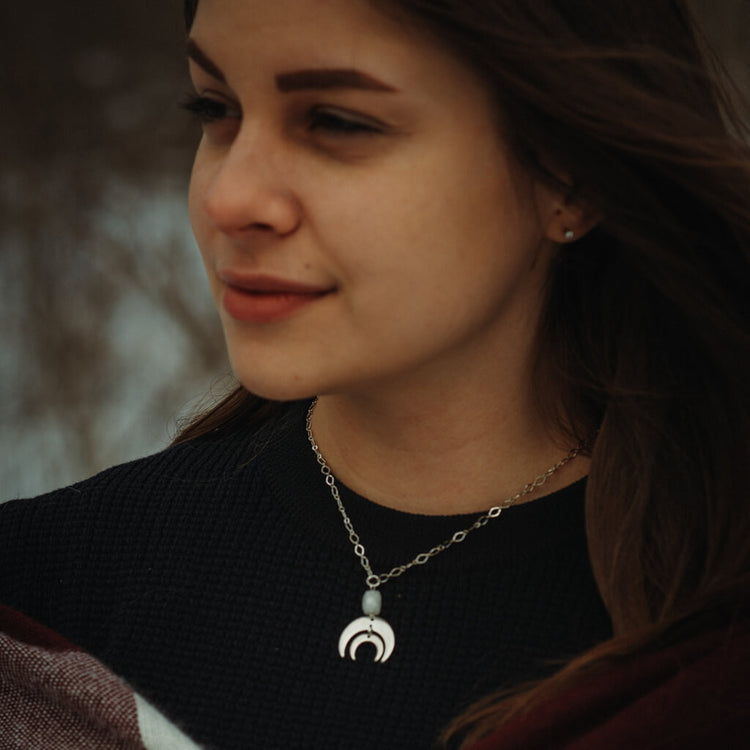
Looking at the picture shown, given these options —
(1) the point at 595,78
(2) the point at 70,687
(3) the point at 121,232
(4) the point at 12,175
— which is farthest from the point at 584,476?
(4) the point at 12,175

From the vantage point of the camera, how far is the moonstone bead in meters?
1.12

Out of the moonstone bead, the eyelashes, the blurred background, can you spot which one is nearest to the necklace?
the moonstone bead

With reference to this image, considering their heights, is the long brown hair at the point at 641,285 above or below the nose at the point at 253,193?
below

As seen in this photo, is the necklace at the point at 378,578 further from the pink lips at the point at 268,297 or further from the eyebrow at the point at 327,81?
the eyebrow at the point at 327,81

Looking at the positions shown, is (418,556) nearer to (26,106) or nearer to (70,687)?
(70,687)

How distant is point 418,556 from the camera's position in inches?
45.0

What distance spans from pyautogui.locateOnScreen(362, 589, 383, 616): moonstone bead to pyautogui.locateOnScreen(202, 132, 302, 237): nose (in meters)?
0.37

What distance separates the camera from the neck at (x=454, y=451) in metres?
1.15

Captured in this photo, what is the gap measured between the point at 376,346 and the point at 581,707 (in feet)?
1.14

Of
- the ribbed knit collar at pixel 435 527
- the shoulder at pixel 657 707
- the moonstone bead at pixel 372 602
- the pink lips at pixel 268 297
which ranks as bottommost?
the shoulder at pixel 657 707

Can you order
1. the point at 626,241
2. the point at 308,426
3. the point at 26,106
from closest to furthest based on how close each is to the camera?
1. the point at 626,241
2. the point at 308,426
3. the point at 26,106

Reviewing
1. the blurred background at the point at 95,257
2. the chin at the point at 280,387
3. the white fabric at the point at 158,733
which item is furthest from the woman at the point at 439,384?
the blurred background at the point at 95,257

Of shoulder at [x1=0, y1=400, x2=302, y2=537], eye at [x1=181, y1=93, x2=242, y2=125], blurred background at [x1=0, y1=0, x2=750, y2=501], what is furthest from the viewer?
blurred background at [x1=0, y1=0, x2=750, y2=501]

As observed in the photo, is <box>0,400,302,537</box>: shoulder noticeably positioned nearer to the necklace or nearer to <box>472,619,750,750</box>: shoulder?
the necklace
